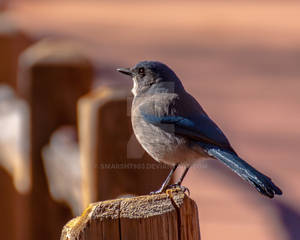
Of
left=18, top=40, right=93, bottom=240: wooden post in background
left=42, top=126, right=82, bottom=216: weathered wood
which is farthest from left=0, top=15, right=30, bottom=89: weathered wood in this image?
left=42, top=126, right=82, bottom=216: weathered wood

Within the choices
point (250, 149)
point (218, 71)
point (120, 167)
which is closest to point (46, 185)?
point (120, 167)

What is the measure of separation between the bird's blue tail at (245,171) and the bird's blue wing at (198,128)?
31 mm

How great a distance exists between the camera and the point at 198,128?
100 inches

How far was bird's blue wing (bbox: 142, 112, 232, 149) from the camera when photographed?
98.5 inches

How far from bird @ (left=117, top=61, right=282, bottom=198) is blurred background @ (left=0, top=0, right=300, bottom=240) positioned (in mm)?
141

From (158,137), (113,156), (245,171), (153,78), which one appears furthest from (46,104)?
(245,171)

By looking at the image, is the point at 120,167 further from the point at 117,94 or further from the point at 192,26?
the point at 192,26

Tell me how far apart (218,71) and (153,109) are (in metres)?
5.78

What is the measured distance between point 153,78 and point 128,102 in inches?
6.4

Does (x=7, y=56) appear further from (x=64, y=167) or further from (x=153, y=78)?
(x=153, y=78)

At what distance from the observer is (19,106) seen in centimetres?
407

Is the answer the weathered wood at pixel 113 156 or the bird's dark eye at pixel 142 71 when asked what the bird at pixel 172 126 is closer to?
the bird's dark eye at pixel 142 71

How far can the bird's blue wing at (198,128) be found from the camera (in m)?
2.50

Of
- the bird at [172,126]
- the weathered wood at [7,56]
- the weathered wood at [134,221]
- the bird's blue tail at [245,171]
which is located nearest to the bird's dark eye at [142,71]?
the bird at [172,126]
